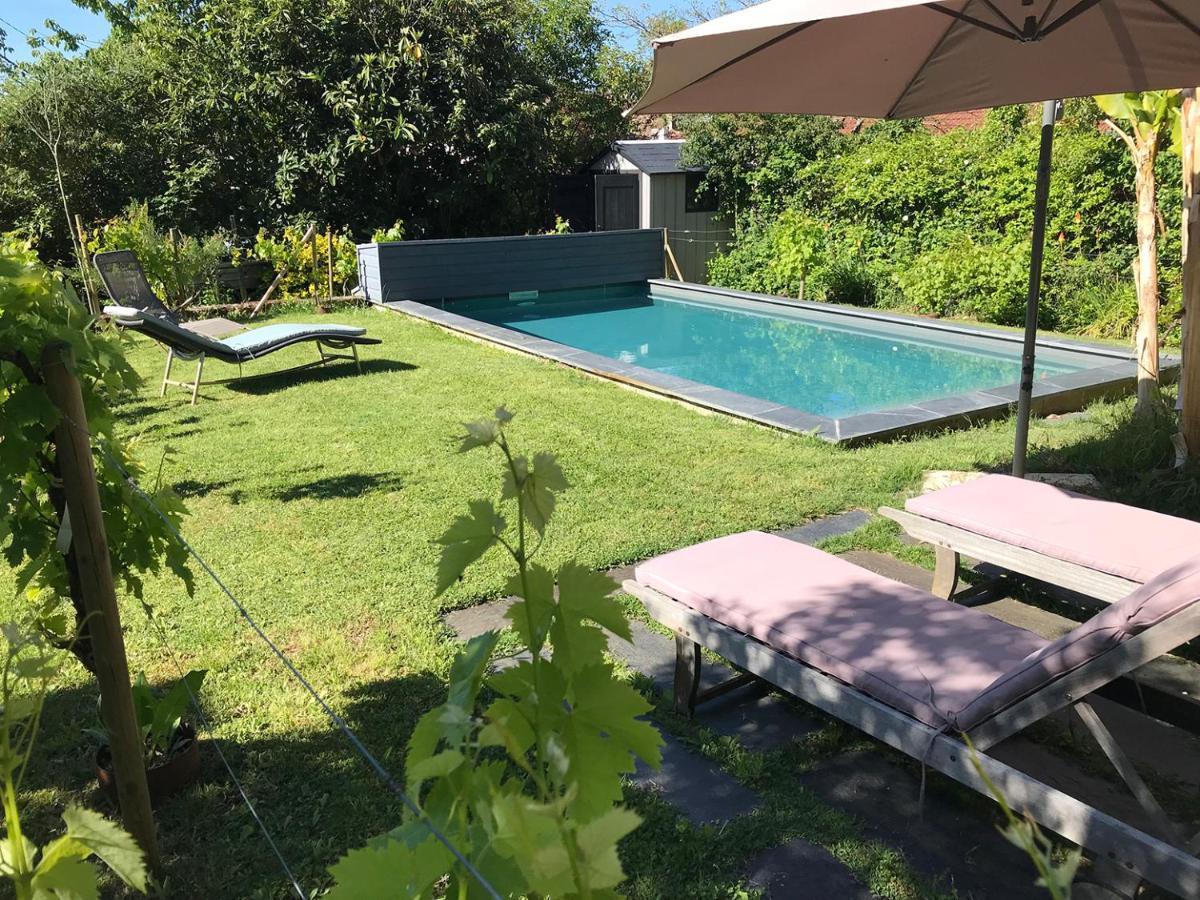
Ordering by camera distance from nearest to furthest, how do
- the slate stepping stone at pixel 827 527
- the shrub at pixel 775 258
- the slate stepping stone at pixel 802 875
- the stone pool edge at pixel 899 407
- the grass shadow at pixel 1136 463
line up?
the slate stepping stone at pixel 802 875 < the slate stepping stone at pixel 827 527 < the grass shadow at pixel 1136 463 < the stone pool edge at pixel 899 407 < the shrub at pixel 775 258


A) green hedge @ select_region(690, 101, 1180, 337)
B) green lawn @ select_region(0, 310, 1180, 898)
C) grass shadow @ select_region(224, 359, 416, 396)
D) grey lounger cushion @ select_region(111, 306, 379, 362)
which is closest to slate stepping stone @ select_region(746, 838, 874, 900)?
green lawn @ select_region(0, 310, 1180, 898)

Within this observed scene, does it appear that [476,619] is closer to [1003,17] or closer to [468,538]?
[468,538]

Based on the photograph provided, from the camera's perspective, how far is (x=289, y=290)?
1379 centimetres

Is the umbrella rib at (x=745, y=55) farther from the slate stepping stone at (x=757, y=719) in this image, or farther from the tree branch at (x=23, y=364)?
the tree branch at (x=23, y=364)

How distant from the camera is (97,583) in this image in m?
2.07

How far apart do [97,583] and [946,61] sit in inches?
177

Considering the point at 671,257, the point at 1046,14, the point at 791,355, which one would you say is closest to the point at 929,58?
the point at 1046,14

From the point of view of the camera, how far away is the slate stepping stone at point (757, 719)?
3.04 meters

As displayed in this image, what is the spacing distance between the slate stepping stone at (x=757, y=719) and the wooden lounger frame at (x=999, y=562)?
995mm

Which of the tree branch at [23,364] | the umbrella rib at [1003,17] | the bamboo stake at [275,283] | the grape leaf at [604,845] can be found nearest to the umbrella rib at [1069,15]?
the umbrella rib at [1003,17]

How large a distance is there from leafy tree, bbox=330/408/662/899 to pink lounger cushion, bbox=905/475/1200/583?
9.16 feet

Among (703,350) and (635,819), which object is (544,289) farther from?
(635,819)

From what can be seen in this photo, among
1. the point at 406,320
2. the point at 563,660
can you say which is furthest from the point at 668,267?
the point at 563,660

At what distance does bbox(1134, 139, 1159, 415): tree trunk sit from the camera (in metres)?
5.88
